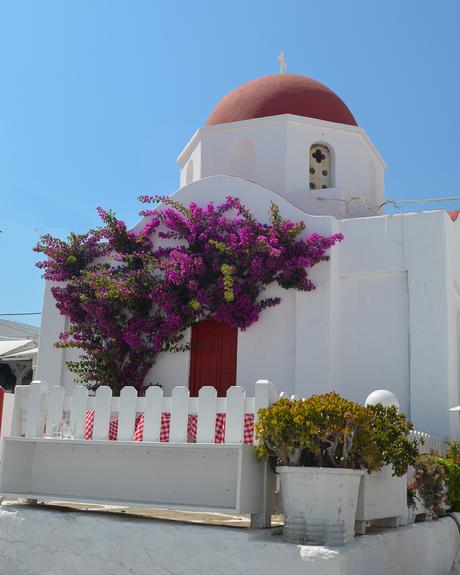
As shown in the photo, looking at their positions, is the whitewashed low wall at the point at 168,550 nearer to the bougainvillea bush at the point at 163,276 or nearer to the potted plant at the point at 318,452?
the potted plant at the point at 318,452

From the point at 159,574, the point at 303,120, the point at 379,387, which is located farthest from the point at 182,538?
the point at 303,120

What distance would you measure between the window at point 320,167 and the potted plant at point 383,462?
31.4ft

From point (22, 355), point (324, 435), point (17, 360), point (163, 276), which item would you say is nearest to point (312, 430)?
point (324, 435)

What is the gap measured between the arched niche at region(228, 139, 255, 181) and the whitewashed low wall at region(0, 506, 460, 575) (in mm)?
9913

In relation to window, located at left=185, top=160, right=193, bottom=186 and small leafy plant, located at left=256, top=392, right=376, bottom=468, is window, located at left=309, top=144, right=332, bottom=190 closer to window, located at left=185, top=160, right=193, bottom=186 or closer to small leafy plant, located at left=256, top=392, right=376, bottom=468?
window, located at left=185, top=160, right=193, bottom=186

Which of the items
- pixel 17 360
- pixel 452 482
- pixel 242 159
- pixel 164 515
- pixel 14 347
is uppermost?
pixel 242 159

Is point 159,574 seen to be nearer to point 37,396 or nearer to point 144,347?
point 37,396

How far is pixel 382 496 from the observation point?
6359 millimetres

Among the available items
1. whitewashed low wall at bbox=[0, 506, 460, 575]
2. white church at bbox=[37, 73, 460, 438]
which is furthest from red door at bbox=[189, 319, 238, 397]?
whitewashed low wall at bbox=[0, 506, 460, 575]

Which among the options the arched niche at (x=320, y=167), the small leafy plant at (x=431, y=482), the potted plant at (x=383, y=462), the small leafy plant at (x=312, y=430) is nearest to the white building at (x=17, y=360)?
the arched niche at (x=320, y=167)

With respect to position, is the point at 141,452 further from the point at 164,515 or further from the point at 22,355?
the point at 22,355

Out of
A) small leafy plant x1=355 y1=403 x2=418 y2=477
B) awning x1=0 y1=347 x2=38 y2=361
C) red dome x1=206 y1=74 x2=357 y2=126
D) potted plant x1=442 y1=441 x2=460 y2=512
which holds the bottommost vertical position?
potted plant x1=442 y1=441 x2=460 y2=512

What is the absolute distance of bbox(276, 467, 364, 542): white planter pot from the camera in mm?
5242

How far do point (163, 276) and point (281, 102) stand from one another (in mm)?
5312
